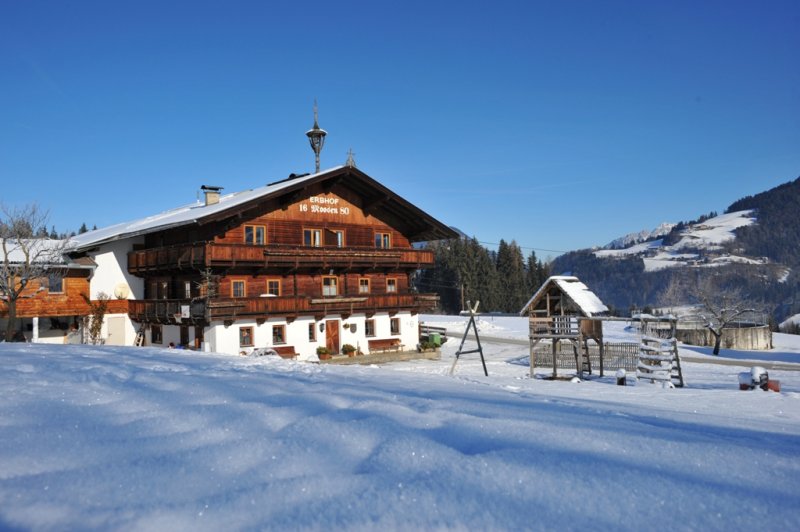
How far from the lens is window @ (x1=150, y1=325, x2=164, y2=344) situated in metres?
32.1

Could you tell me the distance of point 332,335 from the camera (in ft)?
108

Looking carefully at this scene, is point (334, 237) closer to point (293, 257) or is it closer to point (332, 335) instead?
point (293, 257)

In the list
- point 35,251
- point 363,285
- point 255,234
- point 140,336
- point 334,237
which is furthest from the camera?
point 363,285

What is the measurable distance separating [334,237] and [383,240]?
3.87 metres

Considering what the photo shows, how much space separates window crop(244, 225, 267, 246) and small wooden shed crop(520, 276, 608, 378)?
14698 millimetres

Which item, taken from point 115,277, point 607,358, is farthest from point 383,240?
point 115,277

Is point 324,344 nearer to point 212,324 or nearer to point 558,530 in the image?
point 212,324

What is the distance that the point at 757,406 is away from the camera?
9.99 meters

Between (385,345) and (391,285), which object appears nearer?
(385,345)

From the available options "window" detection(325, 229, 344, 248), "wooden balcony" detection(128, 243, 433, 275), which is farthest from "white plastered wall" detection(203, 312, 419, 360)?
"window" detection(325, 229, 344, 248)

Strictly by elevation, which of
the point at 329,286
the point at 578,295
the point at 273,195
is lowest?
the point at 578,295

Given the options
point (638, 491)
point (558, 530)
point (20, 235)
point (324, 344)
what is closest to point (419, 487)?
point (558, 530)

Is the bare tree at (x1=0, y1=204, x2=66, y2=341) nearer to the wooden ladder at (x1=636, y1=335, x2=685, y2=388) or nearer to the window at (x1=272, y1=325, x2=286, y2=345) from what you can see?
the window at (x1=272, y1=325, x2=286, y2=345)

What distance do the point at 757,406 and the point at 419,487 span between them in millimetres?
9098
